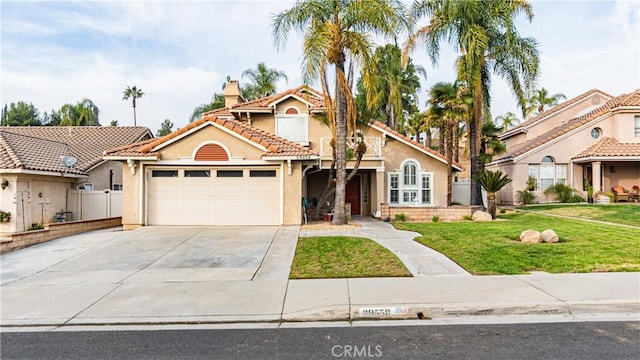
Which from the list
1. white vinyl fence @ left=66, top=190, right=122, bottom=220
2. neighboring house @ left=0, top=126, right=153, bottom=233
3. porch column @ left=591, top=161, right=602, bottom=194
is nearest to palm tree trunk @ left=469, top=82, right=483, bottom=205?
porch column @ left=591, top=161, right=602, bottom=194

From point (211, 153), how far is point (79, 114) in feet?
132

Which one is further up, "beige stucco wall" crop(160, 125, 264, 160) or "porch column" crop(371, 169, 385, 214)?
"beige stucco wall" crop(160, 125, 264, 160)

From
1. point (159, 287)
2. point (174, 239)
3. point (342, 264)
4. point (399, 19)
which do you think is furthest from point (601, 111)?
point (159, 287)

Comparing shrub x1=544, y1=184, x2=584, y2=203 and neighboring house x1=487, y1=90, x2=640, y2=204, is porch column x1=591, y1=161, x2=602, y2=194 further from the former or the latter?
shrub x1=544, y1=184, x2=584, y2=203

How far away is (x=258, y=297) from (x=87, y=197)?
46.6 feet

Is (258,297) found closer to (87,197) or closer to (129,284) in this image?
(129,284)

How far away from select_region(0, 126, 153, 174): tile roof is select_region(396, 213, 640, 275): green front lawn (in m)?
14.7

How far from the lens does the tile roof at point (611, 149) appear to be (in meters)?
23.8

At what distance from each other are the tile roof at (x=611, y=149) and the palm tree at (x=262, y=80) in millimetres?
24951

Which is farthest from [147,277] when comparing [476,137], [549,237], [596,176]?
[596,176]

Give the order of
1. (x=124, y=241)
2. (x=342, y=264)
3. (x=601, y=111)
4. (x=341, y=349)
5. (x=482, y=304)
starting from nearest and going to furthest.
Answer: (x=341, y=349) < (x=482, y=304) < (x=342, y=264) < (x=124, y=241) < (x=601, y=111)

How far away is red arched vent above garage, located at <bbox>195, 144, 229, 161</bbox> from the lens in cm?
1527

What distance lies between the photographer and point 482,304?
21.1 ft

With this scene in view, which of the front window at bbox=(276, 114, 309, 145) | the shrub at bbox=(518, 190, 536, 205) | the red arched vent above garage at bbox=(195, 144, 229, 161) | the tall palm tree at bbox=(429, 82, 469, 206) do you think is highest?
the tall palm tree at bbox=(429, 82, 469, 206)
